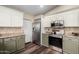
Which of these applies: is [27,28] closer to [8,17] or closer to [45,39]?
[8,17]

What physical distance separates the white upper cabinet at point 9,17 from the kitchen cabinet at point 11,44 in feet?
1.00

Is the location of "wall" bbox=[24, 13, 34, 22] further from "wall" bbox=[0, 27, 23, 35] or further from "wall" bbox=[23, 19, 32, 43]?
"wall" bbox=[0, 27, 23, 35]

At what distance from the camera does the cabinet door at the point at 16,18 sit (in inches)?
61.6

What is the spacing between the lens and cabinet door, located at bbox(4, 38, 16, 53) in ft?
5.12

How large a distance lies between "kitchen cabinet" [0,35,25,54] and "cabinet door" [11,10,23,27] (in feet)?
0.93

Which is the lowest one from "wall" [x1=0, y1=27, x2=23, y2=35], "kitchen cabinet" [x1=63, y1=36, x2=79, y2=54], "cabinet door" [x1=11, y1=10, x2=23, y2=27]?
"kitchen cabinet" [x1=63, y1=36, x2=79, y2=54]

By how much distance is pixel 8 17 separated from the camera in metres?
1.54

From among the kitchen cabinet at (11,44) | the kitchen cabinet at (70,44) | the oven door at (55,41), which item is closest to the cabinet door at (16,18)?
the kitchen cabinet at (11,44)

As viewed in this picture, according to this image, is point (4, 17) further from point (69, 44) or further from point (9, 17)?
point (69, 44)

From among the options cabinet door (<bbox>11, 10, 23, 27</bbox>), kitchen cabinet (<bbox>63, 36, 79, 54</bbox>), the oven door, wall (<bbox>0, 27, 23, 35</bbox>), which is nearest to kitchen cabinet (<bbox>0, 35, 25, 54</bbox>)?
wall (<bbox>0, 27, 23, 35</bbox>)

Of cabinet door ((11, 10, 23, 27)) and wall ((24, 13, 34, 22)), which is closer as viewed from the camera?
cabinet door ((11, 10, 23, 27))

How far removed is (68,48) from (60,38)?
0.35m

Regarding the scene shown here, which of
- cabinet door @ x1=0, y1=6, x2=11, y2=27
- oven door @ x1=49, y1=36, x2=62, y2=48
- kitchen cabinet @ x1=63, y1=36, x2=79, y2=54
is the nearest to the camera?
cabinet door @ x1=0, y1=6, x2=11, y2=27
